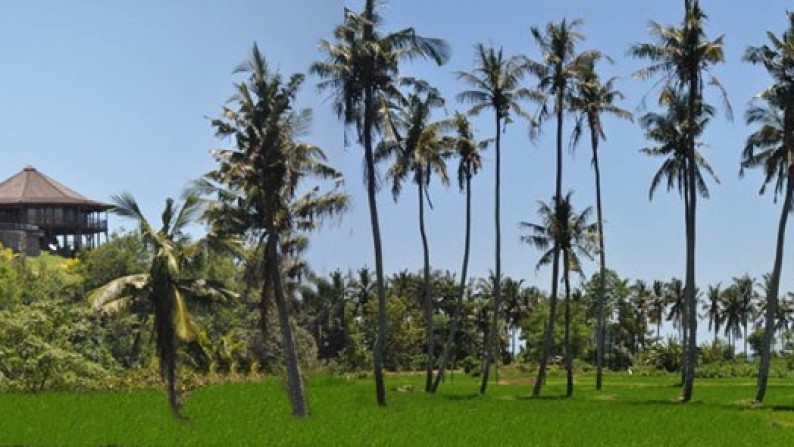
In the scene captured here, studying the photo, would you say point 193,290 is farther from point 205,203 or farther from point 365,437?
point 365,437

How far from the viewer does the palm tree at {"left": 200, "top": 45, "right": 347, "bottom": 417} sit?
26266 millimetres

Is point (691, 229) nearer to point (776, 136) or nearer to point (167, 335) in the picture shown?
point (776, 136)

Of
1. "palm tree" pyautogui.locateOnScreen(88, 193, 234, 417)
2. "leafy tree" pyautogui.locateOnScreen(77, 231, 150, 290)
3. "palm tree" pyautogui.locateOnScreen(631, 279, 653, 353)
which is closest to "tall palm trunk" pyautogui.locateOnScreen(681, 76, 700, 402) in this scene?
"palm tree" pyautogui.locateOnScreen(88, 193, 234, 417)

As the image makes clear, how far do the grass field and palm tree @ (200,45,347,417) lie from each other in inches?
129

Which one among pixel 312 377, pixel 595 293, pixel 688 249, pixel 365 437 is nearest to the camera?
pixel 365 437

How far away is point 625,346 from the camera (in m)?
88.1

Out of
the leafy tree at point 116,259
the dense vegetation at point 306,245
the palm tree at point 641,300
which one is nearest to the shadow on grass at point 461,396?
the dense vegetation at point 306,245

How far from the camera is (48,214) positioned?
78.1 m

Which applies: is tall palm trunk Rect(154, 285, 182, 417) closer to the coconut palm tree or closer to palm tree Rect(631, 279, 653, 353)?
the coconut palm tree

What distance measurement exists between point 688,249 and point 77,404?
21.5 m

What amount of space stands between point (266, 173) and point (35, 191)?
57.7 meters

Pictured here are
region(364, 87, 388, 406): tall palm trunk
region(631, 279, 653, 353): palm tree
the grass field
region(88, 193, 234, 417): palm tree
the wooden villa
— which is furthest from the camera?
region(631, 279, 653, 353): palm tree

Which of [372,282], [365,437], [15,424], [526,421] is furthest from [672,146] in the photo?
[372,282]

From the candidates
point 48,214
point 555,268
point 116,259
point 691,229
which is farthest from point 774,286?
point 48,214
